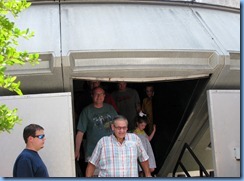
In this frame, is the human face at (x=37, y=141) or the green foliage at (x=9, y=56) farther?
the human face at (x=37, y=141)

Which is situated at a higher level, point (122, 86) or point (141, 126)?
point (122, 86)

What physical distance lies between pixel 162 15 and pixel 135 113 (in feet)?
5.12

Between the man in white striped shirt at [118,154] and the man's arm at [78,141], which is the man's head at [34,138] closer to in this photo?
the man in white striped shirt at [118,154]

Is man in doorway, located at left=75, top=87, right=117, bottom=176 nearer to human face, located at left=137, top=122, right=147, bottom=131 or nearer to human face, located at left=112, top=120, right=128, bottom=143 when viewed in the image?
human face, located at left=137, top=122, right=147, bottom=131

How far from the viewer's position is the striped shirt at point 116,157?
510 cm

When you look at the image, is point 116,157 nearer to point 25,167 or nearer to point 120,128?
point 120,128

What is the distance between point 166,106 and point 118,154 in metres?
3.46

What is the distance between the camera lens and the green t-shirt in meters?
6.38

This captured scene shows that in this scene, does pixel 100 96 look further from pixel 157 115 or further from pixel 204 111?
pixel 157 115

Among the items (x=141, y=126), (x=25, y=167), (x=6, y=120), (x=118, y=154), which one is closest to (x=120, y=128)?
(x=118, y=154)

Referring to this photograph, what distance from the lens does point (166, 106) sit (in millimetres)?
8461

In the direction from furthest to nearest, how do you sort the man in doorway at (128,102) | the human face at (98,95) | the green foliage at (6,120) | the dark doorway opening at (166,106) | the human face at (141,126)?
the dark doorway opening at (166,106) < the man in doorway at (128,102) < the human face at (141,126) < the human face at (98,95) < the green foliage at (6,120)

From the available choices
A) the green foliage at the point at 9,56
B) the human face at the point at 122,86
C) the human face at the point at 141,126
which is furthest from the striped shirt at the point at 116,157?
the human face at the point at 122,86

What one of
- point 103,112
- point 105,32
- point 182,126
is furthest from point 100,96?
point 182,126
